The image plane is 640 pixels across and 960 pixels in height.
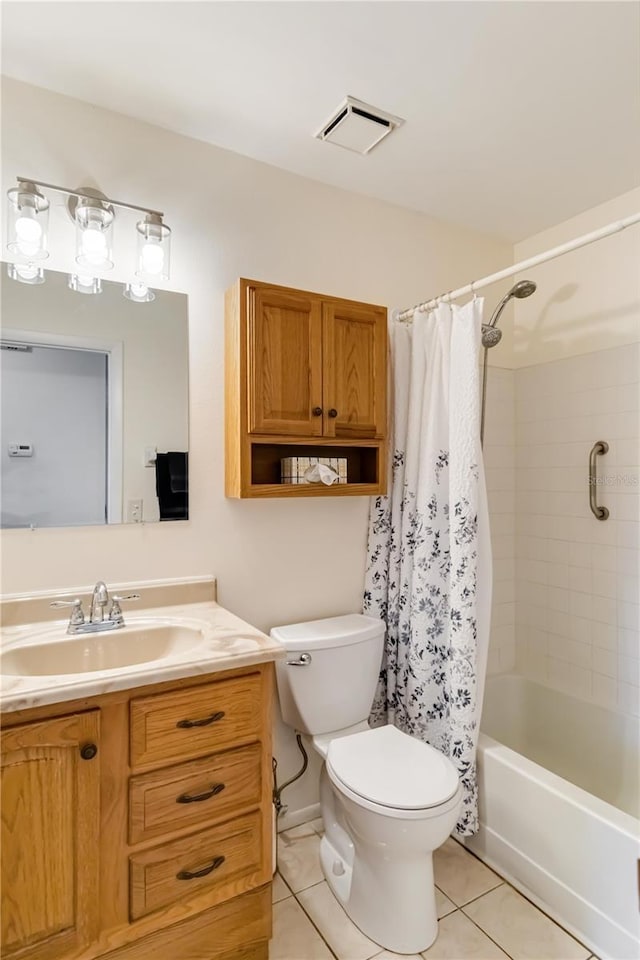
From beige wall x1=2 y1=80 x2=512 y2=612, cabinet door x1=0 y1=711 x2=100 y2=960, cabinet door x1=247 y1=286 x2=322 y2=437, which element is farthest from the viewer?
cabinet door x1=247 y1=286 x2=322 y2=437

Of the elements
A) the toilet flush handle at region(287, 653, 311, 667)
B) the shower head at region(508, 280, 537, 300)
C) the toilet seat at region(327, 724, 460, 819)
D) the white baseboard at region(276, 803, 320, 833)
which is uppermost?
the shower head at region(508, 280, 537, 300)

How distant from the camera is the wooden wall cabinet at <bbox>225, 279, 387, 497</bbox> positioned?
1.67 m

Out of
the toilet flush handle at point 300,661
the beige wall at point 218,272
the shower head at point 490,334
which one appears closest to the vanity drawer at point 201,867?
the toilet flush handle at point 300,661

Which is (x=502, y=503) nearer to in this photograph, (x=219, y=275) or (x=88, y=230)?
(x=219, y=275)

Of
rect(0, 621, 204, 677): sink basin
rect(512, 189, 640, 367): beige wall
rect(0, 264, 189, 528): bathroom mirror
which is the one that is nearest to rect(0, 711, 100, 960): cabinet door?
rect(0, 621, 204, 677): sink basin

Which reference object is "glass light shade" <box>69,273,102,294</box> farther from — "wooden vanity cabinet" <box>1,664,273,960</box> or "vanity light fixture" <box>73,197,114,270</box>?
"wooden vanity cabinet" <box>1,664,273,960</box>

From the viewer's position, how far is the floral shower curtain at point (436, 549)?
174 centimetres

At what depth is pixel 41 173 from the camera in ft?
4.99

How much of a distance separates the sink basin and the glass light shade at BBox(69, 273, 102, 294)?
1.01m

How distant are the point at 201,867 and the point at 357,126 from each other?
2212mm

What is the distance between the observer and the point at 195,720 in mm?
1260

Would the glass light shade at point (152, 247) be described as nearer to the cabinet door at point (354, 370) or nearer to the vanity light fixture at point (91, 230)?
the vanity light fixture at point (91, 230)

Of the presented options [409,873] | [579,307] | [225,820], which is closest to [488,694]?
[409,873]

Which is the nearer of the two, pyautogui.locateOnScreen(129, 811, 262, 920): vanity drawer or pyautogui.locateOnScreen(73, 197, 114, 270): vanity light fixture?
pyautogui.locateOnScreen(129, 811, 262, 920): vanity drawer
